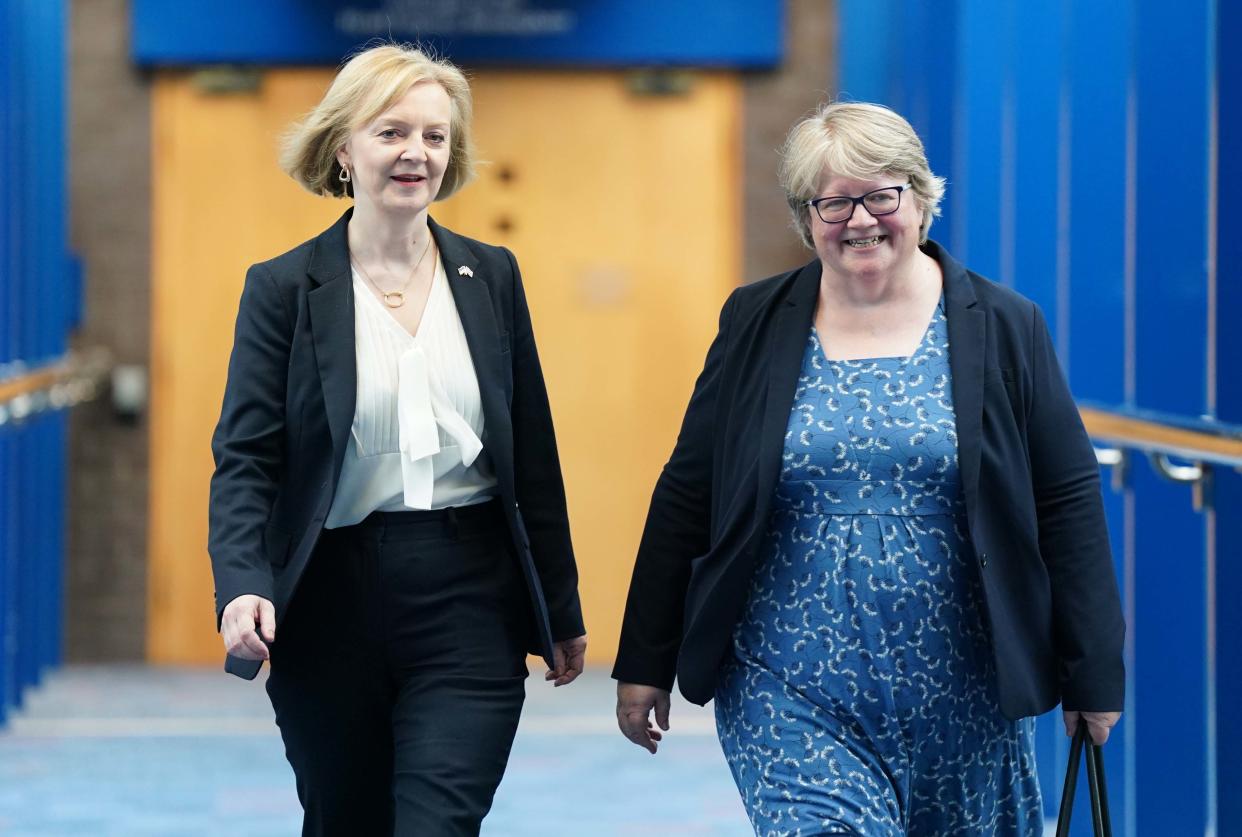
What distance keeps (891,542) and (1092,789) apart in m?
0.49

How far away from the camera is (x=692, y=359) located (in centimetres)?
866

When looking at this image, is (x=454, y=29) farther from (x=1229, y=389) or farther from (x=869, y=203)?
(x=869, y=203)

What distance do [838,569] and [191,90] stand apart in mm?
6045

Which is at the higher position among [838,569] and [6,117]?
[6,117]

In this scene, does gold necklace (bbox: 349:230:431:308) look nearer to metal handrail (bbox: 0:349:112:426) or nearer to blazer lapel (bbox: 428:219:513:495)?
blazer lapel (bbox: 428:219:513:495)

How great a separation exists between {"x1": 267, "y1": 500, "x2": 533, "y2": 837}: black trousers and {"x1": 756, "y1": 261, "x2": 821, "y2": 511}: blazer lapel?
505 mm

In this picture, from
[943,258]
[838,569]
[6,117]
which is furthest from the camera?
[6,117]

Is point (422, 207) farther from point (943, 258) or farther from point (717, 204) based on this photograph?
point (717, 204)

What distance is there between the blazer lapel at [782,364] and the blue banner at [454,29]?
17.1 ft

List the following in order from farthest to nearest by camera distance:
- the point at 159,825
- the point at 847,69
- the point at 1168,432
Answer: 1. the point at 847,69
2. the point at 159,825
3. the point at 1168,432

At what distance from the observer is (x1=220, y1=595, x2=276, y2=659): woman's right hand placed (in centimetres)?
318

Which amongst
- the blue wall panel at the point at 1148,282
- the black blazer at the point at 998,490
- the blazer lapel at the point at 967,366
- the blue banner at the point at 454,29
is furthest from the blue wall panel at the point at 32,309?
the blazer lapel at the point at 967,366

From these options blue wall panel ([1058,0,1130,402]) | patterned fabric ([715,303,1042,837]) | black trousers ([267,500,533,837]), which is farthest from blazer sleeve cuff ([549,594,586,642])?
blue wall panel ([1058,0,1130,402])

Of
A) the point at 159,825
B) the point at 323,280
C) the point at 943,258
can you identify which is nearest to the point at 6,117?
the point at 159,825
